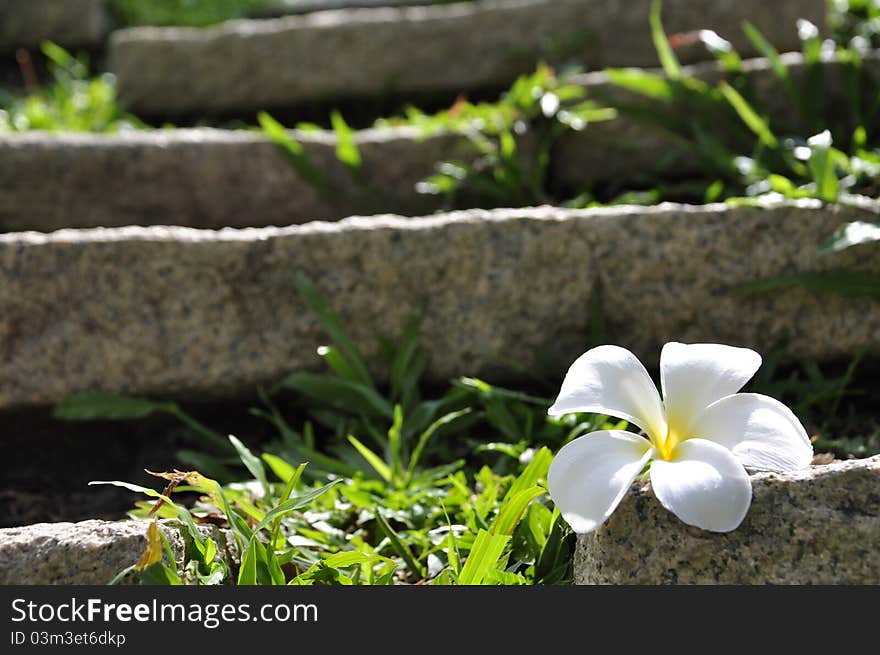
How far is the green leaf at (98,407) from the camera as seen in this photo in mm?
1810

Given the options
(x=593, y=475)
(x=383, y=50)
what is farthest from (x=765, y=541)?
(x=383, y=50)

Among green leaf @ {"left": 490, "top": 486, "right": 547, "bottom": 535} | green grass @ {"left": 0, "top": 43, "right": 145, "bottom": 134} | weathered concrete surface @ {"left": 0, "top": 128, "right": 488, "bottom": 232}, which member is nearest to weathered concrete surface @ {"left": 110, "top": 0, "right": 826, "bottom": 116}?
green grass @ {"left": 0, "top": 43, "right": 145, "bottom": 134}

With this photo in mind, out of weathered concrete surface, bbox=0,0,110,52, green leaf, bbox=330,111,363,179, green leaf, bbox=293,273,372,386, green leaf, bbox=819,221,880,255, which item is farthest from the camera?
weathered concrete surface, bbox=0,0,110,52

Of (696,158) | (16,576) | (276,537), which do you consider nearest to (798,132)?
(696,158)

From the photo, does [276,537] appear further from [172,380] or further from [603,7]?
[603,7]

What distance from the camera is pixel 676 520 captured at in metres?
1.12

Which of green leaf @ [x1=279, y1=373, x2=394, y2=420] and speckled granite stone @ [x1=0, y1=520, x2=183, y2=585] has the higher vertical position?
speckled granite stone @ [x1=0, y1=520, x2=183, y2=585]

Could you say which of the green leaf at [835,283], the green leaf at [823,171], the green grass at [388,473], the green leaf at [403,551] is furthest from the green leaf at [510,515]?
the green leaf at [823,171]

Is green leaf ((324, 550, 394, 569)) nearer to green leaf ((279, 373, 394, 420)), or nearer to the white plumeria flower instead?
the white plumeria flower

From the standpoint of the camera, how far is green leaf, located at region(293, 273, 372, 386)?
5.99 feet

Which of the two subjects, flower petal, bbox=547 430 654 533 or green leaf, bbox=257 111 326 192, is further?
green leaf, bbox=257 111 326 192

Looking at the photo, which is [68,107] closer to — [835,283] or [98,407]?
[98,407]

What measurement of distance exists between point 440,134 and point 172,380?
1.03 metres

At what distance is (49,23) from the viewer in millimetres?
3873
